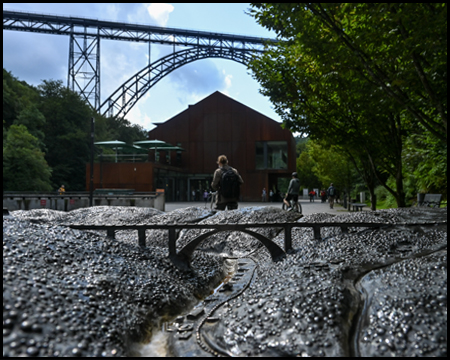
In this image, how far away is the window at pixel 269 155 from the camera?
3762 centimetres

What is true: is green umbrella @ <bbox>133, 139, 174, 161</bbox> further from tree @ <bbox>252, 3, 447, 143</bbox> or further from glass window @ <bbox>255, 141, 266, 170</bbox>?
tree @ <bbox>252, 3, 447, 143</bbox>

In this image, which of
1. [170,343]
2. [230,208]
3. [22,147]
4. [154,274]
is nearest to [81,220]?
[230,208]

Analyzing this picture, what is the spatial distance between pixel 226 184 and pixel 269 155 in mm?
30406

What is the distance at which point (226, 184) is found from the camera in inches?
314

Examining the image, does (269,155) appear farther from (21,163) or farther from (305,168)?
(305,168)

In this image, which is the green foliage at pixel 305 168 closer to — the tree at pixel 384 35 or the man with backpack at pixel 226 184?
the man with backpack at pixel 226 184

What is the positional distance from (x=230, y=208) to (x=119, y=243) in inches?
138

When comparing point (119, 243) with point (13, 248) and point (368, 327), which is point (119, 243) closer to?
point (13, 248)

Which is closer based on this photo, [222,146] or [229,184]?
[229,184]

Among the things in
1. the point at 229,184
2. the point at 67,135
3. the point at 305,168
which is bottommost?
the point at 229,184

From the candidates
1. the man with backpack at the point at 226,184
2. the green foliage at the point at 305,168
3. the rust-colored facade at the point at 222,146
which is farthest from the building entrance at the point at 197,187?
the green foliage at the point at 305,168

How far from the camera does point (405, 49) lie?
4.97 m

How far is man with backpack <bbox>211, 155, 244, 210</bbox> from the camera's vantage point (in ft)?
25.9

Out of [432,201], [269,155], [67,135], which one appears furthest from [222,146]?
[432,201]
